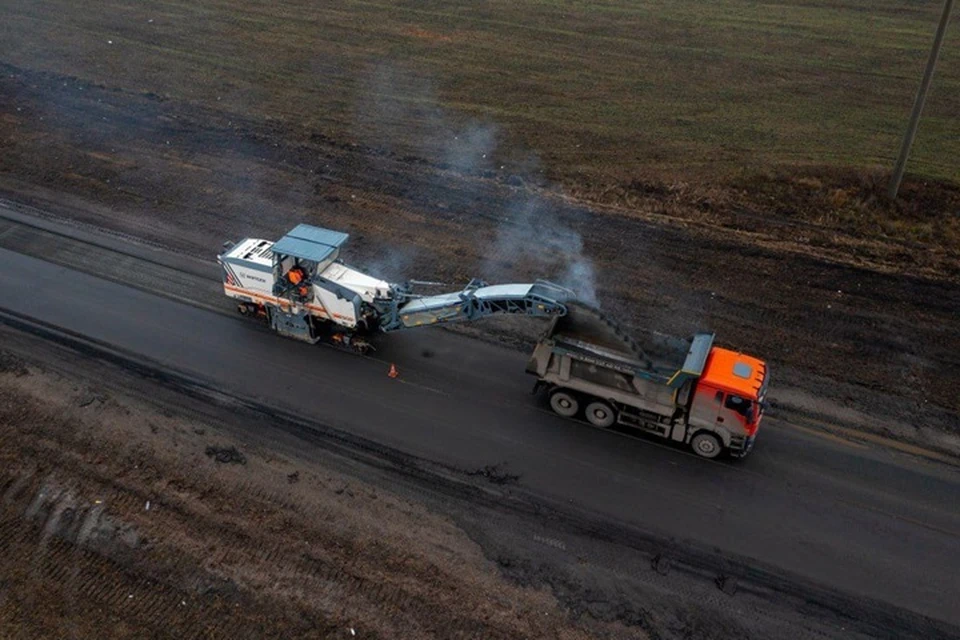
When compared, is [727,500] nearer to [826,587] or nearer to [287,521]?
[826,587]

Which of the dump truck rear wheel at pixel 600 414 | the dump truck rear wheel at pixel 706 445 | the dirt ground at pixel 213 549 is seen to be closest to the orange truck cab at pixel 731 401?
the dump truck rear wheel at pixel 706 445

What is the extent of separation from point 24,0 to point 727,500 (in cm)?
5406

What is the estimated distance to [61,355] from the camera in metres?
21.0

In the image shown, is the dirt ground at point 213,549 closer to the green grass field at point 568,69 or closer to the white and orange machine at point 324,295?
the white and orange machine at point 324,295

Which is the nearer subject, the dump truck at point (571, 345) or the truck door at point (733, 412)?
the truck door at point (733, 412)

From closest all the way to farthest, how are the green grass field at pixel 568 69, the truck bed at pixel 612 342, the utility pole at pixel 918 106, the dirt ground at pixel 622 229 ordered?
1. the truck bed at pixel 612 342
2. the dirt ground at pixel 622 229
3. the utility pole at pixel 918 106
4. the green grass field at pixel 568 69

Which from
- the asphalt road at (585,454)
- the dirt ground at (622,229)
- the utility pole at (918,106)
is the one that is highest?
the utility pole at (918,106)

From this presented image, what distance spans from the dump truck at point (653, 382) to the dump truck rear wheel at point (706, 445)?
0.02 meters

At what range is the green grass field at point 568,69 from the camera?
34.2 meters

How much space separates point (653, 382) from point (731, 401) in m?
1.71

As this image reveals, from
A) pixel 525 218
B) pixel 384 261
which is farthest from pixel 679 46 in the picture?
pixel 384 261

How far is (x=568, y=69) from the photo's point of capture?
42.6m

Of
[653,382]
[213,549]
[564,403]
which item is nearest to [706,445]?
[653,382]

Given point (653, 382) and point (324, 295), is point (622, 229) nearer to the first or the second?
point (653, 382)
